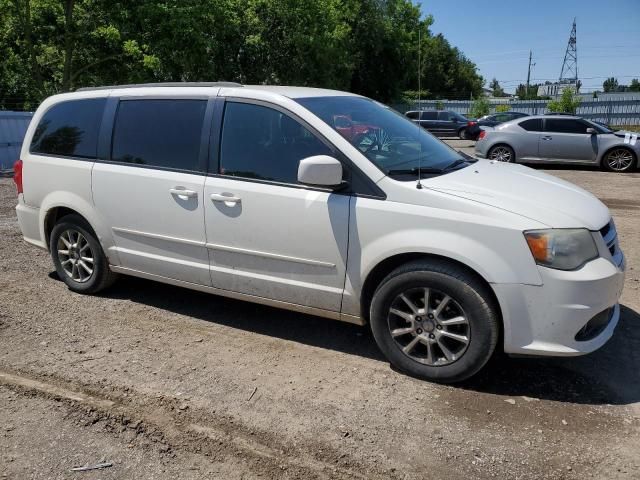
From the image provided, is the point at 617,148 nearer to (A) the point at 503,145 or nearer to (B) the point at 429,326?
(A) the point at 503,145

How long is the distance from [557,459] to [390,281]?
1.35 metres

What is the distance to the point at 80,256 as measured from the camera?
17.0ft

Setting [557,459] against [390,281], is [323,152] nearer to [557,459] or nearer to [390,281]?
[390,281]

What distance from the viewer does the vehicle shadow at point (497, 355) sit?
139 inches

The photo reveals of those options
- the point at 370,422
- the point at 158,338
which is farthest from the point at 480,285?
the point at 158,338

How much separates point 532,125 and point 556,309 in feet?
44.3

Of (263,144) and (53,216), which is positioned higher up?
(263,144)

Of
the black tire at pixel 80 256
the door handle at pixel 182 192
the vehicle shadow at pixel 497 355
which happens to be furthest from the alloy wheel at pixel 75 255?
the door handle at pixel 182 192

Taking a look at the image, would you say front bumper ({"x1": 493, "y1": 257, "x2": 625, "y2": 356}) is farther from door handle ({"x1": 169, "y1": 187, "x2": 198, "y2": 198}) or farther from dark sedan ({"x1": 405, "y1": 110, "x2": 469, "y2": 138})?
dark sedan ({"x1": 405, "y1": 110, "x2": 469, "y2": 138})

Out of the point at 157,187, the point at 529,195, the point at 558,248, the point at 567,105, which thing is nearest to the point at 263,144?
the point at 157,187

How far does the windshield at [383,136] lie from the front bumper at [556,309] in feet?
3.66

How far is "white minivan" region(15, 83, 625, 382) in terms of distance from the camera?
10.8 feet

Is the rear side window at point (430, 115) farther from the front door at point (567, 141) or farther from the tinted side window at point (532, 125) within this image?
the front door at point (567, 141)

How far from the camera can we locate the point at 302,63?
33219 mm
